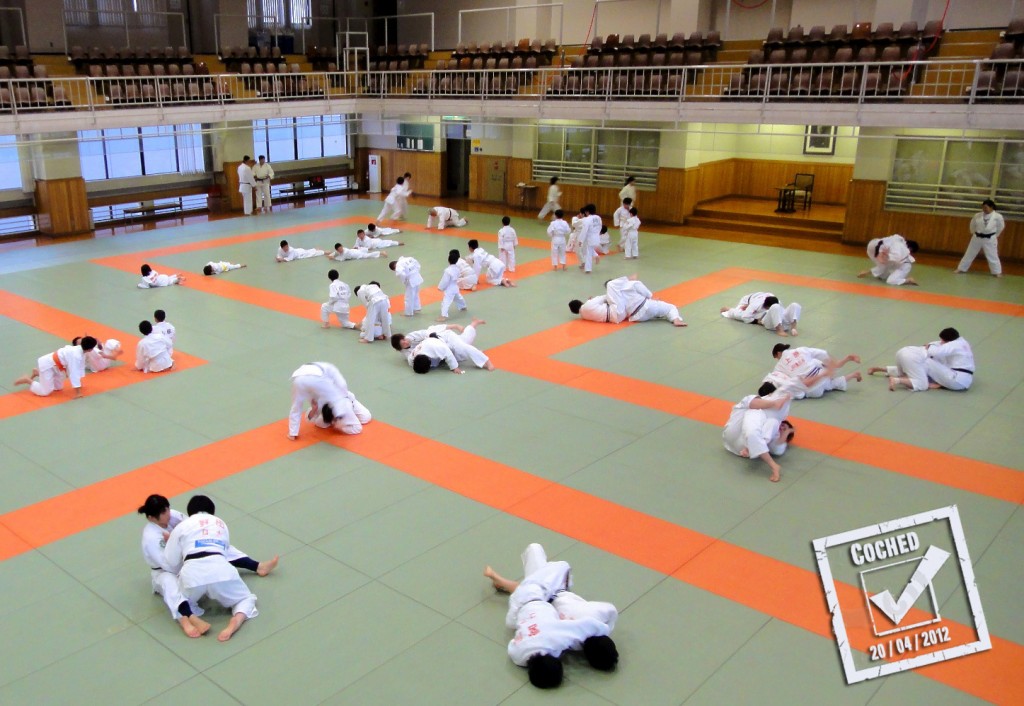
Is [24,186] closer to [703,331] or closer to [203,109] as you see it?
[203,109]

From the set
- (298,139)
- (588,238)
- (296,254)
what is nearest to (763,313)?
(588,238)

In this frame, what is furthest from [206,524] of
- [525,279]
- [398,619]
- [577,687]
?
[525,279]

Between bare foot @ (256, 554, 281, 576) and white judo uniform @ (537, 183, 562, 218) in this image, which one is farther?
Answer: white judo uniform @ (537, 183, 562, 218)

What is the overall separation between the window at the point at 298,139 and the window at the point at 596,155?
20.8 ft

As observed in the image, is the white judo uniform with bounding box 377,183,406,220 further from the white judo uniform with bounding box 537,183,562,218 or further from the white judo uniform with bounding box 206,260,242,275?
the white judo uniform with bounding box 206,260,242,275

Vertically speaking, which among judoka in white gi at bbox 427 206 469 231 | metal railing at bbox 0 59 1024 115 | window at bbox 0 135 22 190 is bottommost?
judoka in white gi at bbox 427 206 469 231

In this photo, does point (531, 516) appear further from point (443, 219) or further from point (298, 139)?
point (298, 139)

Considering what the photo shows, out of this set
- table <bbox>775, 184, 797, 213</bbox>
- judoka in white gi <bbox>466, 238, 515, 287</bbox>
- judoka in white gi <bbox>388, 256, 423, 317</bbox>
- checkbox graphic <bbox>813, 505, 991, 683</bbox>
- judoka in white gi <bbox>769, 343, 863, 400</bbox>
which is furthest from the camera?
table <bbox>775, 184, 797, 213</bbox>

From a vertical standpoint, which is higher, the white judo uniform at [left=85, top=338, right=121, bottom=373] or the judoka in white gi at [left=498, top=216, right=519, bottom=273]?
the judoka in white gi at [left=498, top=216, right=519, bottom=273]

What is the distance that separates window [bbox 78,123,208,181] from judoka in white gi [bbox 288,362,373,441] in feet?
49.1

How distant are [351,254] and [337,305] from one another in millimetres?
4734

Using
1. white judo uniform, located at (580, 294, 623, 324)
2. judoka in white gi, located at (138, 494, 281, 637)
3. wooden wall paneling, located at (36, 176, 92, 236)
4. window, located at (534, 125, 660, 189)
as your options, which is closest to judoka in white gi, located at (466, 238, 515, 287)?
white judo uniform, located at (580, 294, 623, 324)

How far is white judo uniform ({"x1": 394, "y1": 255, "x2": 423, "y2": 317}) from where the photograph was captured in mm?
12312

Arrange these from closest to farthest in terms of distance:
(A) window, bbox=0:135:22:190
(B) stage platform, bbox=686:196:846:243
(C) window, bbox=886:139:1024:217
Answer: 1. (C) window, bbox=886:139:1024:217
2. (A) window, bbox=0:135:22:190
3. (B) stage platform, bbox=686:196:846:243
